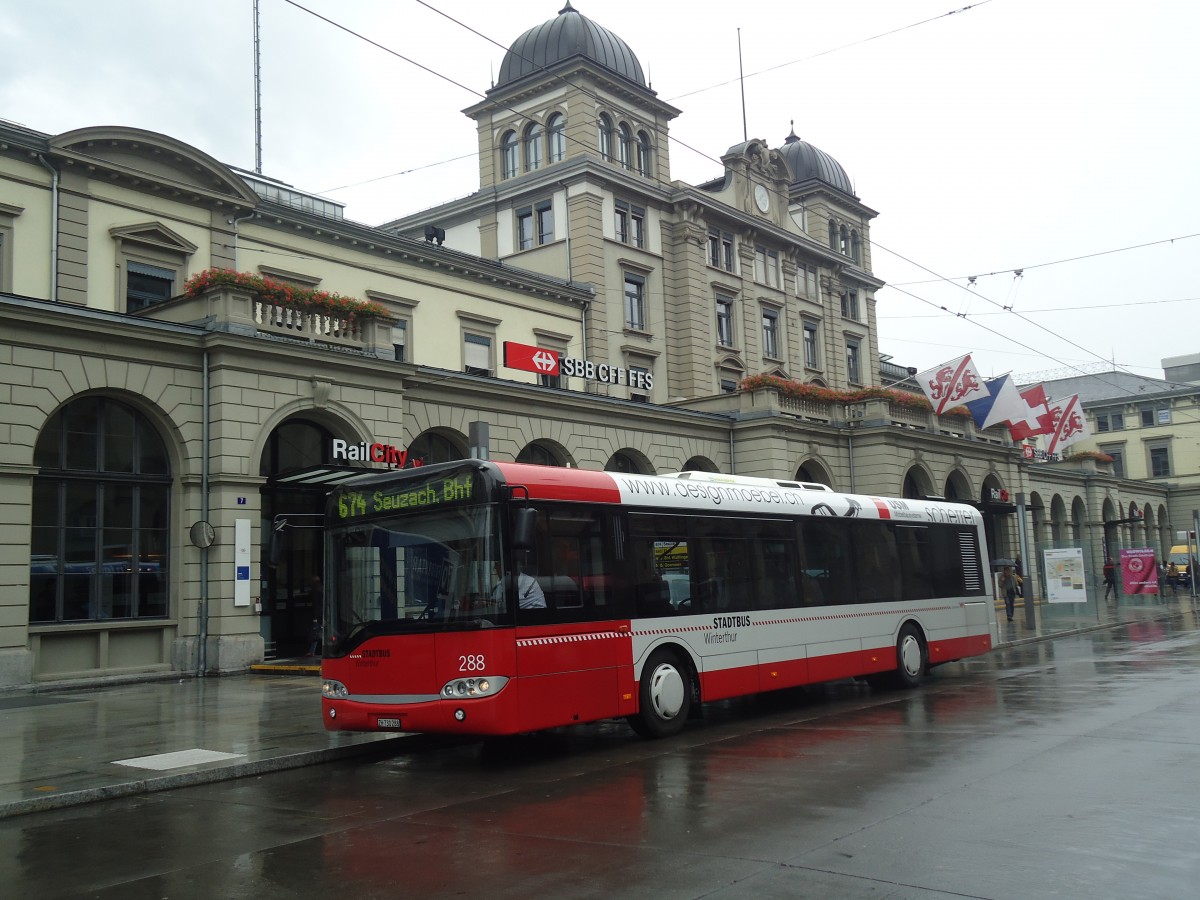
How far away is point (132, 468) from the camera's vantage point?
20281mm

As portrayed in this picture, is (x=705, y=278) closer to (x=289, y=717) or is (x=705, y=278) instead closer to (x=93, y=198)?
(x=93, y=198)

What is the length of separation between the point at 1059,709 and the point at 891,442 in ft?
85.1

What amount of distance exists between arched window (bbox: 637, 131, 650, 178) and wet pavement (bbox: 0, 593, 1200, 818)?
1098 inches

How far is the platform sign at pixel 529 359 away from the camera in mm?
30094

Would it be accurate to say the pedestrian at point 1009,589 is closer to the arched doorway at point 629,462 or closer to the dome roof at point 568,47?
the arched doorway at point 629,462

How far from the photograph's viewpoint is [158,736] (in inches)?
508

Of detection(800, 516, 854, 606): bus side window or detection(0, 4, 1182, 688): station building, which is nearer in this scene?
detection(800, 516, 854, 606): bus side window

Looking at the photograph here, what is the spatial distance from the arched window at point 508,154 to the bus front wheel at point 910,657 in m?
29.3

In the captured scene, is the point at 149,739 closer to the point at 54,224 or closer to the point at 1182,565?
the point at 54,224

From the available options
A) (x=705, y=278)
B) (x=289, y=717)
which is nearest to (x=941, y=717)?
(x=289, y=717)

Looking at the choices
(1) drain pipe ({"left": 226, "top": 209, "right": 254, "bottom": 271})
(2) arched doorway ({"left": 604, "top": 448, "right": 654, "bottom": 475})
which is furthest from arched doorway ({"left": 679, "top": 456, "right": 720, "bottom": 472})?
(1) drain pipe ({"left": 226, "top": 209, "right": 254, "bottom": 271})

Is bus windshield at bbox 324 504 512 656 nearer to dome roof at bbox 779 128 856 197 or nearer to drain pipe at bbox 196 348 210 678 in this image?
drain pipe at bbox 196 348 210 678

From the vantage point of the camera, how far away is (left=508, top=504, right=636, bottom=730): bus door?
11.1 meters

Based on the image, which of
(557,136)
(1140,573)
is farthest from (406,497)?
(1140,573)
